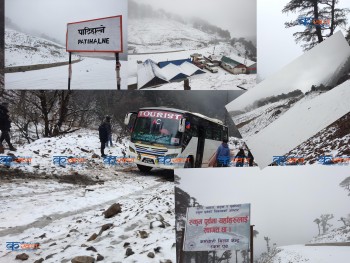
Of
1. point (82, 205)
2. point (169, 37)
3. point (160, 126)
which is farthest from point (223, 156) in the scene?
point (82, 205)

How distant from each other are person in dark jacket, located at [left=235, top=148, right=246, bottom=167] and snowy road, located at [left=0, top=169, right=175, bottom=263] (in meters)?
0.52

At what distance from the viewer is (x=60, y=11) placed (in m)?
2.58

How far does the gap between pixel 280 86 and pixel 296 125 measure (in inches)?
12.7

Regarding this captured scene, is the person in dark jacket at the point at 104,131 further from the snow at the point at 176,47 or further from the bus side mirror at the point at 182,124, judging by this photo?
the bus side mirror at the point at 182,124

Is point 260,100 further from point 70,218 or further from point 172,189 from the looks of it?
point 70,218

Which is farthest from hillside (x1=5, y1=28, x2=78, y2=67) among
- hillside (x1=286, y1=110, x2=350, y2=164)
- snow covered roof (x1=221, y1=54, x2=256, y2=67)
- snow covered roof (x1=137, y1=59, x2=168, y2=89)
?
hillside (x1=286, y1=110, x2=350, y2=164)

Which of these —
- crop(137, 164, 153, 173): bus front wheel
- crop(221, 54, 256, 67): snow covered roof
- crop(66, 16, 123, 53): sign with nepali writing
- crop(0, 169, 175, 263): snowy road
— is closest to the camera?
crop(0, 169, 175, 263): snowy road

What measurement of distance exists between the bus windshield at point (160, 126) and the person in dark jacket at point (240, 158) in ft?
1.55

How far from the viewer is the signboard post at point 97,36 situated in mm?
2479

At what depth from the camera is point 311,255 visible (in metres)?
2.67

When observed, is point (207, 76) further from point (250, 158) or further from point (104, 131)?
point (104, 131)

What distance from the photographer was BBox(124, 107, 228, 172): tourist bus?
2574 millimetres

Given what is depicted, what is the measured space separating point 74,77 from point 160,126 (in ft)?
2.32

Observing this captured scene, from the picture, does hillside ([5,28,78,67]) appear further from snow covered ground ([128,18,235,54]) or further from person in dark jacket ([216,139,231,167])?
person in dark jacket ([216,139,231,167])
